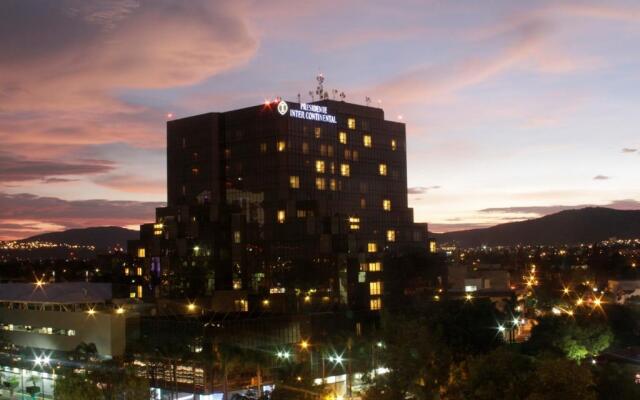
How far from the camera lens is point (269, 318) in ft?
290

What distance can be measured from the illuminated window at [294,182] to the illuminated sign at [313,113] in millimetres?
12891

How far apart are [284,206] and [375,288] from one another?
26.0m

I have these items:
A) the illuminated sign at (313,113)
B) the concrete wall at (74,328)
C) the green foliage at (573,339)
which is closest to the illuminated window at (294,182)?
the illuminated sign at (313,113)

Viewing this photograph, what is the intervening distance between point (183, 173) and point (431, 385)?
402 feet

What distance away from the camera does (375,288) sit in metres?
144

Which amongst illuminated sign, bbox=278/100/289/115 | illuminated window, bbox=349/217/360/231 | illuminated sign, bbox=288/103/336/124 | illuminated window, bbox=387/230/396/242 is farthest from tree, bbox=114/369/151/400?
illuminated window, bbox=387/230/396/242

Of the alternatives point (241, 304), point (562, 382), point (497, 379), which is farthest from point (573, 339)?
point (241, 304)

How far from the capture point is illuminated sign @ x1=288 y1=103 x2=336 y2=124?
163625mm

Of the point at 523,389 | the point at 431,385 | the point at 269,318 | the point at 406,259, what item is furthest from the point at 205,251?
the point at 523,389

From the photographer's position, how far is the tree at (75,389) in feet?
191

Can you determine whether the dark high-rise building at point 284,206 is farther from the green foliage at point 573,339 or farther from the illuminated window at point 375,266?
the green foliage at point 573,339

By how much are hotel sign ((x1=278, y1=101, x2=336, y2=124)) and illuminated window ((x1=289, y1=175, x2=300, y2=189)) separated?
1289 centimetres

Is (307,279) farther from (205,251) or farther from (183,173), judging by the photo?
(183,173)

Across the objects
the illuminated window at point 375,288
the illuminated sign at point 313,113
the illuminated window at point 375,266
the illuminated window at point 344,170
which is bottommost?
the illuminated window at point 375,288
